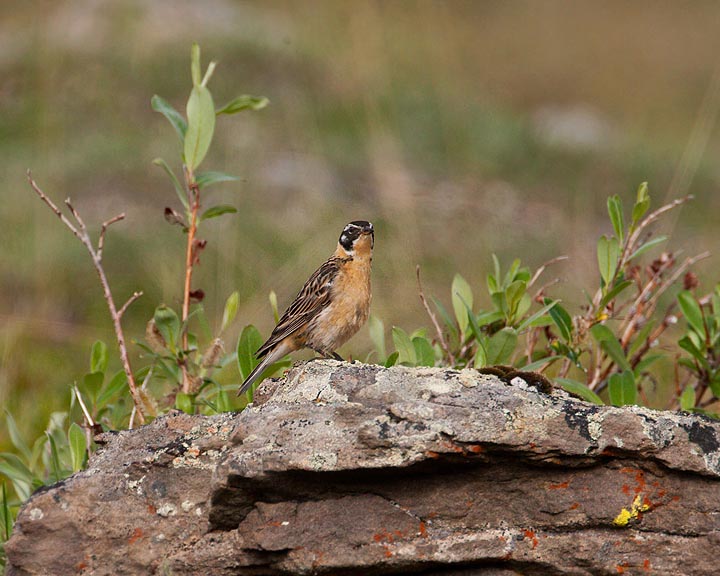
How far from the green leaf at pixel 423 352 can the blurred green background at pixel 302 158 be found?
299 cm

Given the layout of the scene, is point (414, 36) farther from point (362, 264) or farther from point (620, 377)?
point (620, 377)

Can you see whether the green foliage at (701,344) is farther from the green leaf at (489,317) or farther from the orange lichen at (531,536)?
the orange lichen at (531,536)

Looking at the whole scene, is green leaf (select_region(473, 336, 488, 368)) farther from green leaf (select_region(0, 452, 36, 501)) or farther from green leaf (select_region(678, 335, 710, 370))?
green leaf (select_region(0, 452, 36, 501))

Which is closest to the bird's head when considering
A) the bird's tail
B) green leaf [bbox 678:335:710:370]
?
the bird's tail

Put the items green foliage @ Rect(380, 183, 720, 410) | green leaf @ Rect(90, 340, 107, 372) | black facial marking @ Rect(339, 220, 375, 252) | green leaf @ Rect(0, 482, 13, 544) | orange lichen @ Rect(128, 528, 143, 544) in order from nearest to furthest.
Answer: orange lichen @ Rect(128, 528, 143, 544) → green leaf @ Rect(0, 482, 13, 544) → green foliage @ Rect(380, 183, 720, 410) → green leaf @ Rect(90, 340, 107, 372) → black facial marking @ Rect(339, 220, 375, 252)

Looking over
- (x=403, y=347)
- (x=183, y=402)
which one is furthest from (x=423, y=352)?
(x=183, y=402)

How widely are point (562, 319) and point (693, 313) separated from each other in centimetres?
79

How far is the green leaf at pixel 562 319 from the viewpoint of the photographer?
5371 millimetres

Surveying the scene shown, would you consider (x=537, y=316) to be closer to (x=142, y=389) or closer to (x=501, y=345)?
(x=501, y=345)

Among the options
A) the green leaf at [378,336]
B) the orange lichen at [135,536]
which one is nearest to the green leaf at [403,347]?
the green leaf at [378,336]

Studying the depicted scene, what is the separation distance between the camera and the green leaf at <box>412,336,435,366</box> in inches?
207

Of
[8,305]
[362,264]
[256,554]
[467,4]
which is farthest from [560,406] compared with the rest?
[467,4]

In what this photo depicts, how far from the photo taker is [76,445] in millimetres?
5168

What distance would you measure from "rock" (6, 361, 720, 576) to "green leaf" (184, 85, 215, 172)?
1753 millimetres
